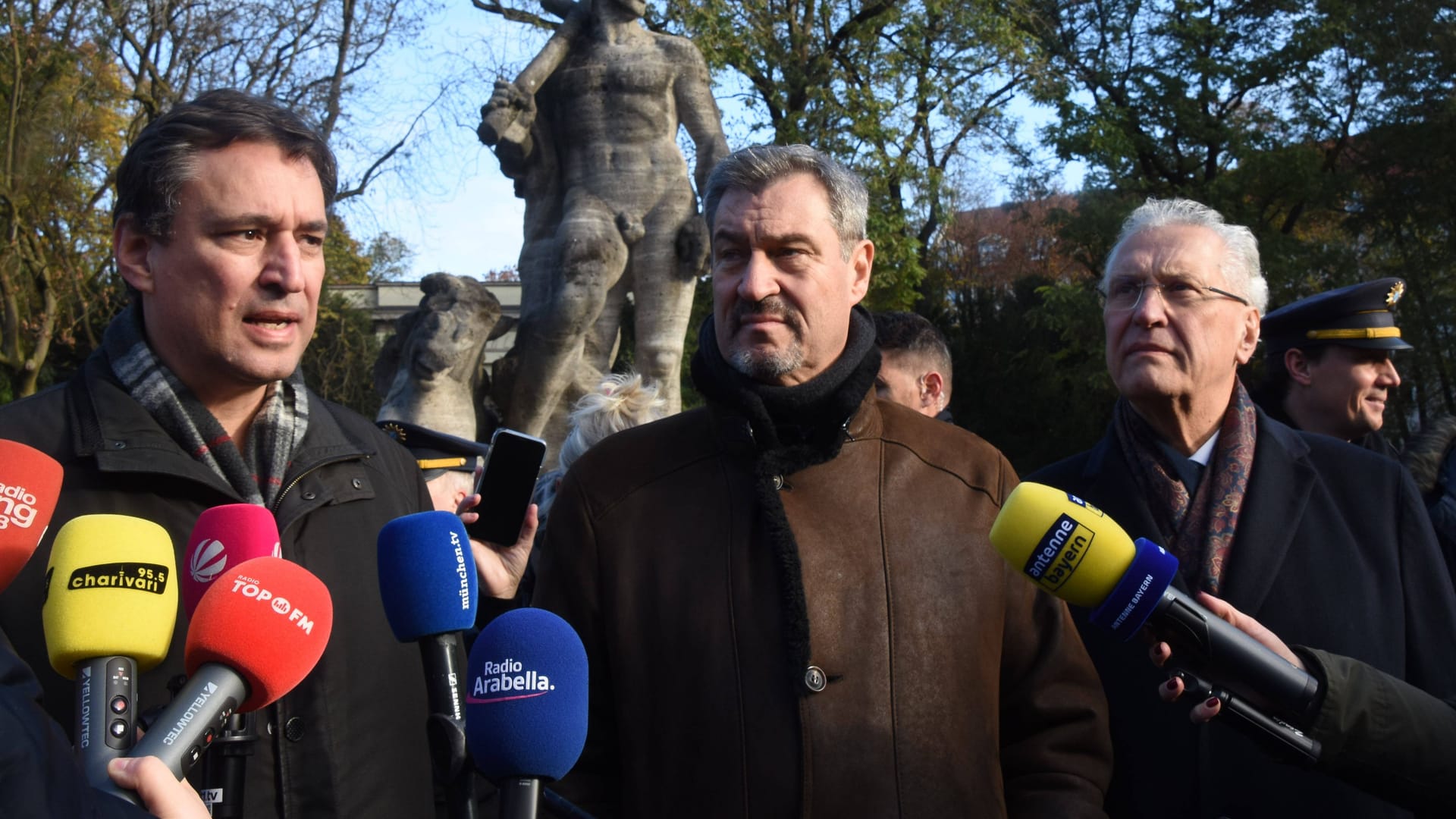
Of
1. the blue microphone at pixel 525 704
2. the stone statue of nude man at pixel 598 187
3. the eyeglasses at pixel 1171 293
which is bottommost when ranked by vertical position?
the blue microphone at pixel 525 704

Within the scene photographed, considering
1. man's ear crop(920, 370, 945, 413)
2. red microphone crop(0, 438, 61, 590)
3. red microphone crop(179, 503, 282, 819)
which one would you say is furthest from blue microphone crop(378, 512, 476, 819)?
man's ear crop(920, 370, 945, 413)

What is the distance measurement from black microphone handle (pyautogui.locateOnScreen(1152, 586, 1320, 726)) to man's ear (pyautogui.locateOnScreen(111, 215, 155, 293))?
1.76m

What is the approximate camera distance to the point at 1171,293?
10.0 feet

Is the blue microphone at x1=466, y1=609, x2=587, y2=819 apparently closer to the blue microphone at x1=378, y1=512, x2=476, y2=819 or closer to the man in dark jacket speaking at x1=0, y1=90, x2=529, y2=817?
the blue microphone at x1=378, y1=512, x2=476, y2=819

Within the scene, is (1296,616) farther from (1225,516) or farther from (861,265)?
(861,265)

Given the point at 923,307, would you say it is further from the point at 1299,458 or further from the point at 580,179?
the point at 1299,458

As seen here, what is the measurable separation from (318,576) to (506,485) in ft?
3.12

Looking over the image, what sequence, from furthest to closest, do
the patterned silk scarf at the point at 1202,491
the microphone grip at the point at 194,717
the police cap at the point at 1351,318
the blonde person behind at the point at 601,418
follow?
1. the police cap at the point at 1351,318
2. the blonde person behind at the point at 601,418
3. the patterned silk scarf at the point at 1202,491
4. the microphone grip at the point at 194,717

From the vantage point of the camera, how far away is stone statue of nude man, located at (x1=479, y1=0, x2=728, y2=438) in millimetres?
7961

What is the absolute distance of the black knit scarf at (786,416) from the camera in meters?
2.50

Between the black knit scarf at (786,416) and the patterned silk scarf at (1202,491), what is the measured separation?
0.73 meters

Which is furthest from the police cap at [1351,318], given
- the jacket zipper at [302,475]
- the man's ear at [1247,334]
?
the jacket zipper at [302,475]

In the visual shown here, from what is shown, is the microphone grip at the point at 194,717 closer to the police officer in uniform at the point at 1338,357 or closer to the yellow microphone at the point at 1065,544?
the yellow microphone at the point at 1065,544

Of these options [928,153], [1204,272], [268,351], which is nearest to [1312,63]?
[928,153]
